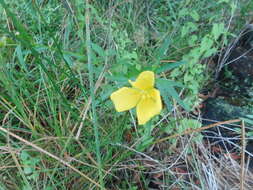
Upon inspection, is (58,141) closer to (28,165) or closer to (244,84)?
(28,165)

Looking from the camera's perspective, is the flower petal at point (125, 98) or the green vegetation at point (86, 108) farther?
the green vegetation at point (86, 108)

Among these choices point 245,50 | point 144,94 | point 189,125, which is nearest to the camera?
point 144,94

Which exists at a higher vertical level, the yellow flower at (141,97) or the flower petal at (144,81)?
the flower petal at (144,81)

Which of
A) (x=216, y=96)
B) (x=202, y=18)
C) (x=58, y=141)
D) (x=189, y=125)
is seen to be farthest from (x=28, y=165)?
(x=202, y=18)

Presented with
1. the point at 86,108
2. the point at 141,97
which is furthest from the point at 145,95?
the point at 86,108

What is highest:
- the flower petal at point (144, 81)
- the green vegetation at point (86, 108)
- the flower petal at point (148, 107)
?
the flower petal at point (144, 81)
